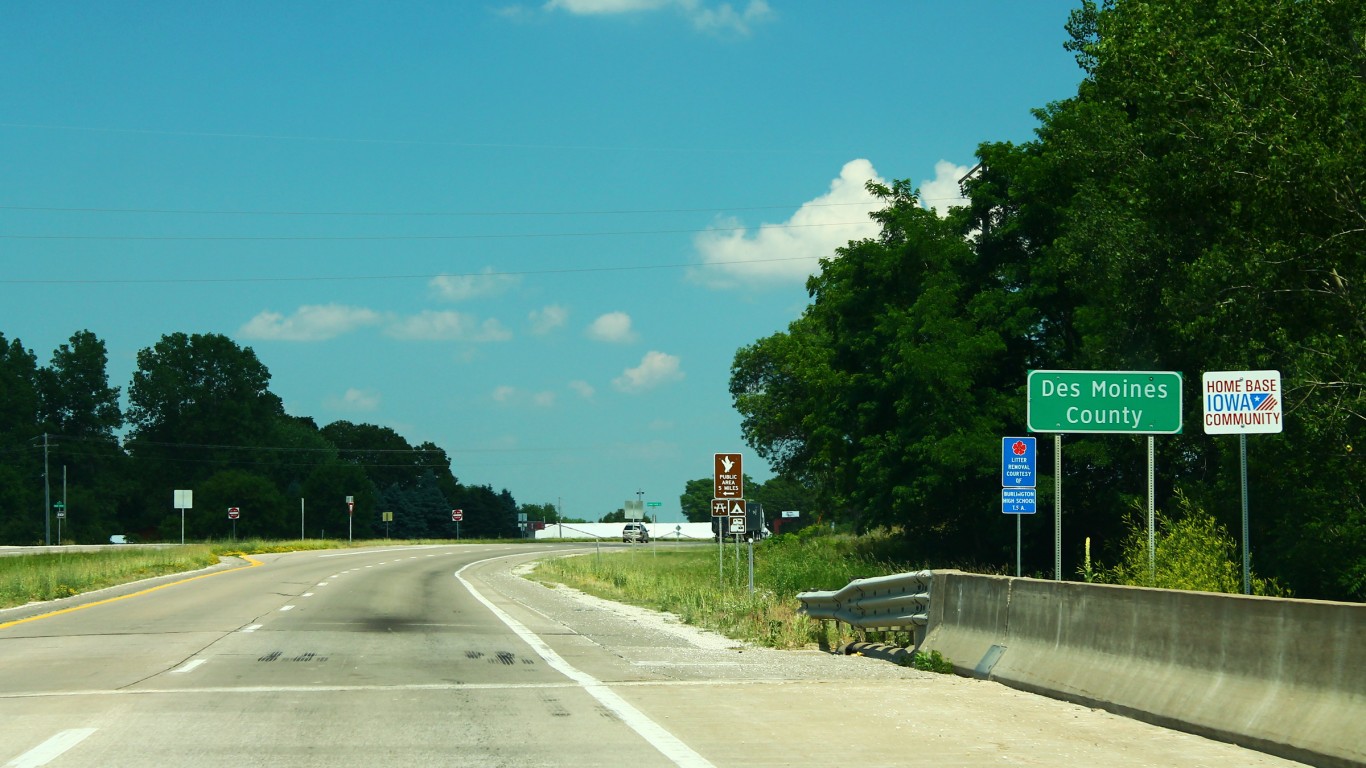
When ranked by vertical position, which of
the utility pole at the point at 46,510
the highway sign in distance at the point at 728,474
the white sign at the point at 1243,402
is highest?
the white sign at the point at 1243,402

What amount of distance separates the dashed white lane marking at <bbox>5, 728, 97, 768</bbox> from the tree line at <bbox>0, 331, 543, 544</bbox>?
384ft

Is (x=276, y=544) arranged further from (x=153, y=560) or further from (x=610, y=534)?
(x=610, y=534)

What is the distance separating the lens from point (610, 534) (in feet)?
513

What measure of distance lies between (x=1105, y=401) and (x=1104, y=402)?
19 mm

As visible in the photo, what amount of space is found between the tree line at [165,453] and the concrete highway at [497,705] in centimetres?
10890

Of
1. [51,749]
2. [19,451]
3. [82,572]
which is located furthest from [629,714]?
[19,451]

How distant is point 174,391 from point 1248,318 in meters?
129

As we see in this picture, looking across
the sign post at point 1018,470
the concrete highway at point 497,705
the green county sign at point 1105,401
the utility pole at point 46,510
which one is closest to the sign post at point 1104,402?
the green county sign at point 1105,401

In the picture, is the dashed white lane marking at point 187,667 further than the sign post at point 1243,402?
Yes

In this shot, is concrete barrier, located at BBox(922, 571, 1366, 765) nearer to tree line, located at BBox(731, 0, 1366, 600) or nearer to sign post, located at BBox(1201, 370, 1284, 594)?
sign post, located at BBox(1201, 370, 1284, 594)

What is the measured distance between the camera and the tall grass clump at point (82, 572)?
27.5 meters

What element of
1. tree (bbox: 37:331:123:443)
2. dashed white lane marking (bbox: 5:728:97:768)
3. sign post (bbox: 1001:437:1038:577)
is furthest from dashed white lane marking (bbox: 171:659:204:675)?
tree (bbox: 37:331:123:443)

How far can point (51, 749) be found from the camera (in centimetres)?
855

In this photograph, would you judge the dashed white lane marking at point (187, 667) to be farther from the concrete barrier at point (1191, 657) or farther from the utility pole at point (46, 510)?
the utility pole at point (46, 510)
